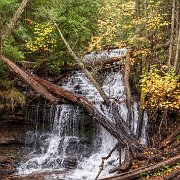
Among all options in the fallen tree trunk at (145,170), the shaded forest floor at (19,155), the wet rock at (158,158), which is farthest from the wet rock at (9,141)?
the wet rock at (158,158)

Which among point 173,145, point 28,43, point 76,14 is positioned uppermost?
point 76,14

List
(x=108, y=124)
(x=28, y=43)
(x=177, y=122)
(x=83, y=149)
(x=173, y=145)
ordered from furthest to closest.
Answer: (x=28, y=43), (x=83, y=149), (x=177, y=122), (x=108, y=124), (x=173, y=145)

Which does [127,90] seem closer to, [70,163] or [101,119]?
[101,119]

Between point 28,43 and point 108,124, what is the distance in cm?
676

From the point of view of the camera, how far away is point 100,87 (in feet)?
41.9

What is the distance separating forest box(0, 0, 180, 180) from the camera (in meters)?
10.5

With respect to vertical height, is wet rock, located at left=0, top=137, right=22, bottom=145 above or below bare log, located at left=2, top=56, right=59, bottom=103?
below

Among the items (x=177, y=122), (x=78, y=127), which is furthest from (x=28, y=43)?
(x=177, y=122)

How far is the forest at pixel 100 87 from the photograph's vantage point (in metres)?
10.5

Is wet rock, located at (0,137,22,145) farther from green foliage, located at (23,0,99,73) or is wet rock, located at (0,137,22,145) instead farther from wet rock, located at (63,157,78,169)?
green foliage, located at (23,0,99,73)

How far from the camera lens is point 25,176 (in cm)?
1156

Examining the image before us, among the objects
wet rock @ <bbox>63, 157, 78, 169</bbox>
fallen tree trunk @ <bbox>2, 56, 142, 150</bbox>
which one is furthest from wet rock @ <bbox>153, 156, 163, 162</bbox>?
wet rock @ <bbox>63, 157, 78, 169</bbox>

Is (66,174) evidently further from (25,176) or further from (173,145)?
(173,145)

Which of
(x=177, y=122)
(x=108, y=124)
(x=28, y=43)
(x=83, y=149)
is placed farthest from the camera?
(x=28, y=43)
